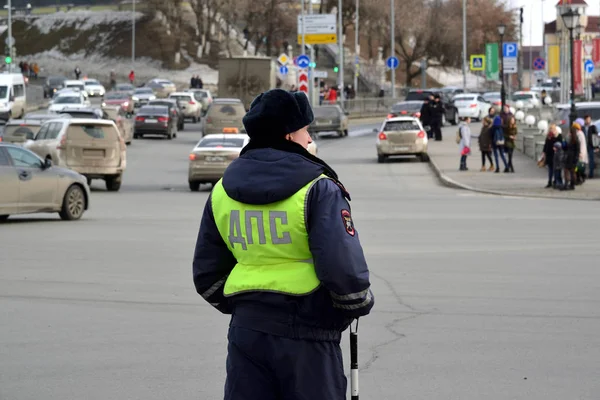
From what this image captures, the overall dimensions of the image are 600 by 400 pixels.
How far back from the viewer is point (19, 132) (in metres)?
37.2

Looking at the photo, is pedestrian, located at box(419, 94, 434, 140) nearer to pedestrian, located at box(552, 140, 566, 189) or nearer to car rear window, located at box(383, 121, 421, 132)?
car rear window, located at box(383, 121, 421, 132)

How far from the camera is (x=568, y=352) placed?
9.38 metres

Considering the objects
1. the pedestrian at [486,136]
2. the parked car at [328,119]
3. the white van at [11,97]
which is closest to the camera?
the pedestrian at [486,136]

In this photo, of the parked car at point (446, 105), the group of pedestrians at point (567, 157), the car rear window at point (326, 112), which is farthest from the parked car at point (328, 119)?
the group of pedestrians at point (567, 157)

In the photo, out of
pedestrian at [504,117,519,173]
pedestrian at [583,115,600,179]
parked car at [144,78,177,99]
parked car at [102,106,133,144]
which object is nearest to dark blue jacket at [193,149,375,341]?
pedestrian at [583,115,600,179]

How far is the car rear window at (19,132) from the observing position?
36878 millimetres

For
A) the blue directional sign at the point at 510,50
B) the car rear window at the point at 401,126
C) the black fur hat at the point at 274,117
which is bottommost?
the car rear window at the point at 401,126

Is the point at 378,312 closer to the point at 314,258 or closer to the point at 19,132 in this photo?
the point at 314,258

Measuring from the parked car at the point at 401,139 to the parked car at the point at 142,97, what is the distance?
3758cm

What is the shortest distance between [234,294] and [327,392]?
21.0 inches

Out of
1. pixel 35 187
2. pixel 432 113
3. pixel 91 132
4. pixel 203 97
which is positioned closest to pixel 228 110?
pixel 432 113

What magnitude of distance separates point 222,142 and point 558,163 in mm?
8330

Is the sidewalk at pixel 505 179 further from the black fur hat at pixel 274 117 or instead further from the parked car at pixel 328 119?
the black fur hat at pixel 274 117

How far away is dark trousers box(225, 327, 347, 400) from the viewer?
4801mm
